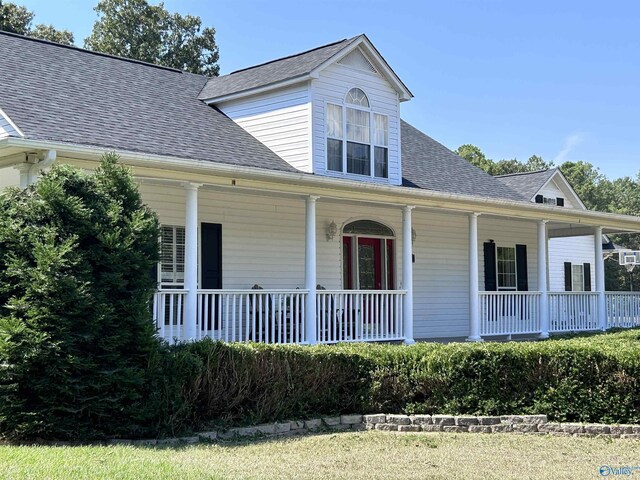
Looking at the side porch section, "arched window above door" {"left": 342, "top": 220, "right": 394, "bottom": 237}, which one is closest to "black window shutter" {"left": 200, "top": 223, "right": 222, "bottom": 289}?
"arched window above door" {"left": 342, "top": 220, "right": 394, "bottom": 237}

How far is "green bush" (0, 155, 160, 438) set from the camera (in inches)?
297

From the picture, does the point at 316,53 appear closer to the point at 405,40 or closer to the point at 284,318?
the point at 284,318

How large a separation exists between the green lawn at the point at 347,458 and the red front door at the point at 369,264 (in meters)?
7.89

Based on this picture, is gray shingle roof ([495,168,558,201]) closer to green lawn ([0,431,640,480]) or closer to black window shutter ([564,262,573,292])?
black window shutter ([564,262,573,292])

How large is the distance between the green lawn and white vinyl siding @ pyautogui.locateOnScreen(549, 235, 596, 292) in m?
19.8

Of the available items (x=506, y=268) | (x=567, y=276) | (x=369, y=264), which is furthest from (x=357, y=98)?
(x=567, y=276)

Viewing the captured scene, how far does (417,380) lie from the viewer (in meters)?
9.70

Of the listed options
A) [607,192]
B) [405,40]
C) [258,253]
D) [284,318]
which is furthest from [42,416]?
[607,192]

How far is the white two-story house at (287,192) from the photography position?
11.5 meters

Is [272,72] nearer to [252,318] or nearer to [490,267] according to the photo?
[252,318]

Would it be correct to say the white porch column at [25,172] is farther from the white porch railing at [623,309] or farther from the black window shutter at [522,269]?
the white porch railing at [623,309]

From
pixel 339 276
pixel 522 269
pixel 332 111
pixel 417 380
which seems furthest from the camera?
pixel 522 269

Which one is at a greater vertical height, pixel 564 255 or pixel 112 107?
pixel 112 107

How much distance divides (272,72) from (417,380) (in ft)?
26.6
